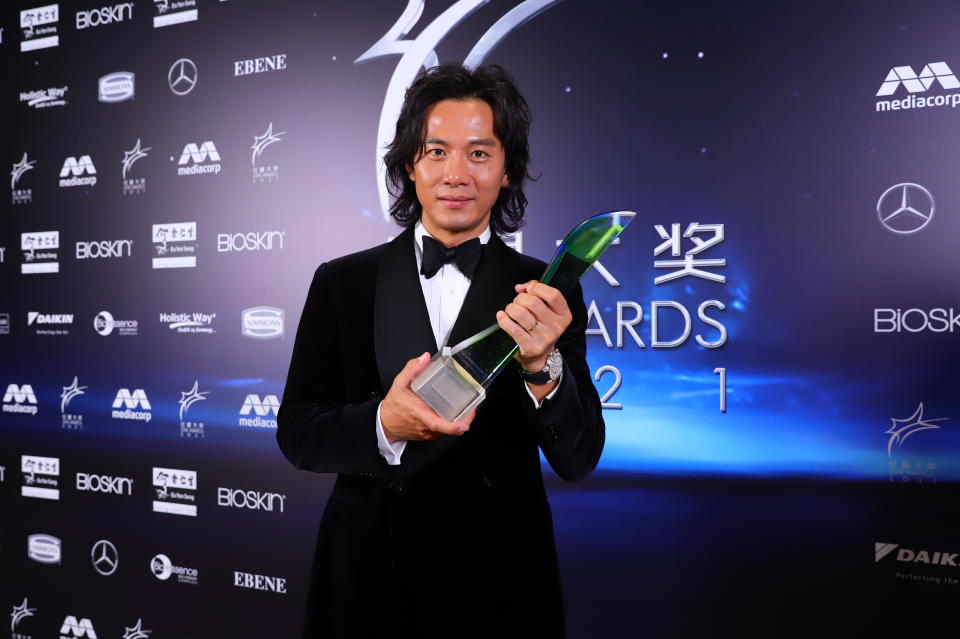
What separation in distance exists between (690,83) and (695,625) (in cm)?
155

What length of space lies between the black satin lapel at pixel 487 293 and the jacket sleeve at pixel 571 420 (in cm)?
13

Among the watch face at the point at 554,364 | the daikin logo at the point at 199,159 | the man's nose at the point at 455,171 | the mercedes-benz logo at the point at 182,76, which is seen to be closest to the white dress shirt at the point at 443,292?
the man's nose at the point at 455,171

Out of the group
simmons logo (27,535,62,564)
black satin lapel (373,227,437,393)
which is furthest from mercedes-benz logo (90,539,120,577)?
black satin lapel (373,227,437,393)

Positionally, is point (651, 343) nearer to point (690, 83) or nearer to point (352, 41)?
point (690, 83)

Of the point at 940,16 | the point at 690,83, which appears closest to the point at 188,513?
the point at 690,83

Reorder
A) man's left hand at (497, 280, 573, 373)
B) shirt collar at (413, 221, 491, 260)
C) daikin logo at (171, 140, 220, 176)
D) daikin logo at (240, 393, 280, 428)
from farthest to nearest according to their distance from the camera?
daikin logo at (171, 140, 220, 176)
daikin logo at (240, 393, 280, 428)
shirt collar at (413, 221, 491, 260)
man's left hand at (497, 280, 573, 373)

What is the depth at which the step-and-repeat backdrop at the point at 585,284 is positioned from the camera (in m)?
1.96

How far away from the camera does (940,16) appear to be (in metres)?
1.90

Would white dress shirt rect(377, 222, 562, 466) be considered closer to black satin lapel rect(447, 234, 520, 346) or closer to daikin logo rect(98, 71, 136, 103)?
black satin lapel rect(447, 234, 520, 346)

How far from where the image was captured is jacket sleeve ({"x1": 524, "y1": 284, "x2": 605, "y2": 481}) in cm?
111

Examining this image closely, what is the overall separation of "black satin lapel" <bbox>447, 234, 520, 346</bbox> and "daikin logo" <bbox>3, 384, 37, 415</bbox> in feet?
8.88

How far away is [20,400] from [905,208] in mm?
3374

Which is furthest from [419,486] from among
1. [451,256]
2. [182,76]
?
[182,76]

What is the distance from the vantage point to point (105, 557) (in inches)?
119
